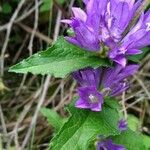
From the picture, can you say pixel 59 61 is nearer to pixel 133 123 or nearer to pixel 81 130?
pixel 81 130

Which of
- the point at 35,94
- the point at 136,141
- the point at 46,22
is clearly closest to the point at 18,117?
the point at 35,94

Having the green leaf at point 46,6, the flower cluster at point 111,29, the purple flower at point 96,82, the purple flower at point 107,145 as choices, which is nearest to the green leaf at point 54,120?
the purple flower at point 107,145

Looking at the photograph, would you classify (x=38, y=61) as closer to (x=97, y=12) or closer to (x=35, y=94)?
(x=97, y=12)

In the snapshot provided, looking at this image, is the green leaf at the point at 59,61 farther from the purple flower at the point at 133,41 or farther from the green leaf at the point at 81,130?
the green leaf at the point at 81,130

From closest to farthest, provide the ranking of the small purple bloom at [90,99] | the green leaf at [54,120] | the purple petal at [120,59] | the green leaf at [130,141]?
the purple petal at [120,59] < the small purple bloom at [90,99] < the green leaf at [130,141] < the green leaf at [54,120]

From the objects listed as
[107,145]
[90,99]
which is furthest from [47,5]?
[90,99]

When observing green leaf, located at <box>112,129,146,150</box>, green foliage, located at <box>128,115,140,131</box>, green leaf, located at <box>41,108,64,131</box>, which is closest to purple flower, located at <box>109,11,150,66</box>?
green leaf, located at <box>112,129,146,150</box>
